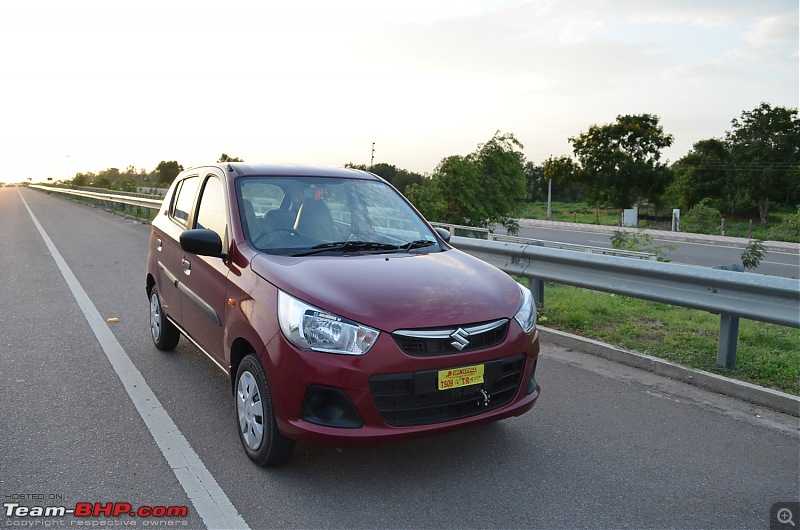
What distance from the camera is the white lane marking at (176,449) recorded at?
3.14 metres

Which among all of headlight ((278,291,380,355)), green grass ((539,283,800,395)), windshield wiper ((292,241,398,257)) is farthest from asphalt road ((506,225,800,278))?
headlight ((278,291,380,355))

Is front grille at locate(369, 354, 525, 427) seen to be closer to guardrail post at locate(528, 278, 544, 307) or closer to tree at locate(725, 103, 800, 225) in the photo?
guardrail post at locate(528, 278, 544, 307)

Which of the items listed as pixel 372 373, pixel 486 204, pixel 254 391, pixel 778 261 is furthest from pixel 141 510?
pixel 778 261

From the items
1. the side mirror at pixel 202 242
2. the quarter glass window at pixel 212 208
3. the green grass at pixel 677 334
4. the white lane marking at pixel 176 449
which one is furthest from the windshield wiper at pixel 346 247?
the green grass at pixel 677 334

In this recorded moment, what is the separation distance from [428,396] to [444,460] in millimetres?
658

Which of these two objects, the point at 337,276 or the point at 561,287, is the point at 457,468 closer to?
the point at 337,276

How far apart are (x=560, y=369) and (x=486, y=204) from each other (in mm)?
13842

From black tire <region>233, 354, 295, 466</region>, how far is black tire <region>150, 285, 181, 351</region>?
213 centimetres

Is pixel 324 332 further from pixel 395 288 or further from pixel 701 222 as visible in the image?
pixel 701 222

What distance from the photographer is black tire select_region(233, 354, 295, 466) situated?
3.46 meters

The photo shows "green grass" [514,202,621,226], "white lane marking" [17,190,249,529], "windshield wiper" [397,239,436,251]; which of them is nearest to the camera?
"white lane marking" [17,190,249,529]

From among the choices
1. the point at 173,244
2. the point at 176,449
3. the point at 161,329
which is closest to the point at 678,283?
the point at 176,449

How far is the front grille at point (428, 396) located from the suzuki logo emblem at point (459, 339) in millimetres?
176

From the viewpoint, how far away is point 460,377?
3.34m
